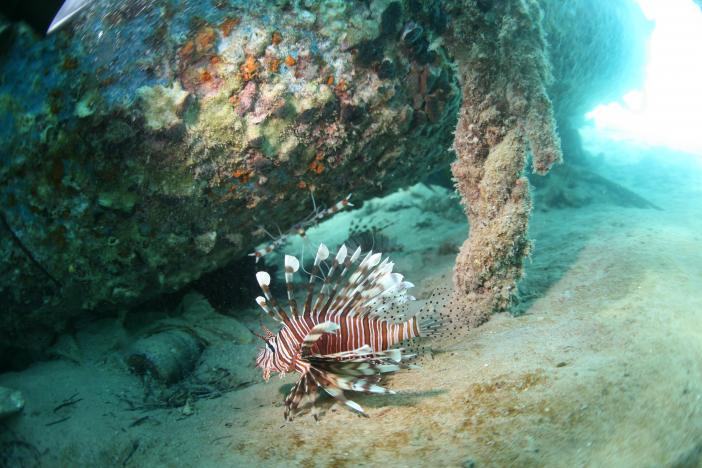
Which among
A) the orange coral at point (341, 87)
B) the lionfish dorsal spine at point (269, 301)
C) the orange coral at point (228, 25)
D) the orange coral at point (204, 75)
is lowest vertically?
the lionfish dorsal spine at point (269, 301)

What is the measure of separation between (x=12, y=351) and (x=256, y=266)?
7.13ft

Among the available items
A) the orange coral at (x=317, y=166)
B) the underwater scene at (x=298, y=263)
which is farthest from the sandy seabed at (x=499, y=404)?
the orange coral at (x=317, y=166)

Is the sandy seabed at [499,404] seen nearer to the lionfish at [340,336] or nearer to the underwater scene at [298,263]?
the underwater scene at [298,263]

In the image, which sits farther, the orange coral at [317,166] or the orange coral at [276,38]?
the orange coral at [317,166]

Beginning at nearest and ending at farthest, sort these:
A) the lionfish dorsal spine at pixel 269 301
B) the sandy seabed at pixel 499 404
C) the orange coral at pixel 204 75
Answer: the sandy seabed at pixel 499 404
the lionfish dorsal spine at pixel 269 301
the orange coral at pixel 204 75

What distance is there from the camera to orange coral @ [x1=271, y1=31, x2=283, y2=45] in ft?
8.46

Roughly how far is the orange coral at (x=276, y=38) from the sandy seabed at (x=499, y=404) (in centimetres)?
234

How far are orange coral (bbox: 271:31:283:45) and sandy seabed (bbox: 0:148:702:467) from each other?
2.34m

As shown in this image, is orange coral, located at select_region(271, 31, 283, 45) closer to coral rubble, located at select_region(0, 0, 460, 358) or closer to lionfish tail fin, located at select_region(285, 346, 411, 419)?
coral rubble, located at select_region(0, 0, 460, 358)

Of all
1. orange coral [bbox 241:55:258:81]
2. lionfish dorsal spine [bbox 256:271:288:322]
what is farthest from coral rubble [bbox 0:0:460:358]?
lionfish dorsal spine [bbox 256:271:288:322]

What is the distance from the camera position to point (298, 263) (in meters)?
2.39

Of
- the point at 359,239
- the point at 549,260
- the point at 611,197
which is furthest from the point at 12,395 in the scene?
the point at 611,197

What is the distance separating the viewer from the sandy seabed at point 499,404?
1.49 metres

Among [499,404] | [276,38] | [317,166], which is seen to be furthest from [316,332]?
[276,38]
